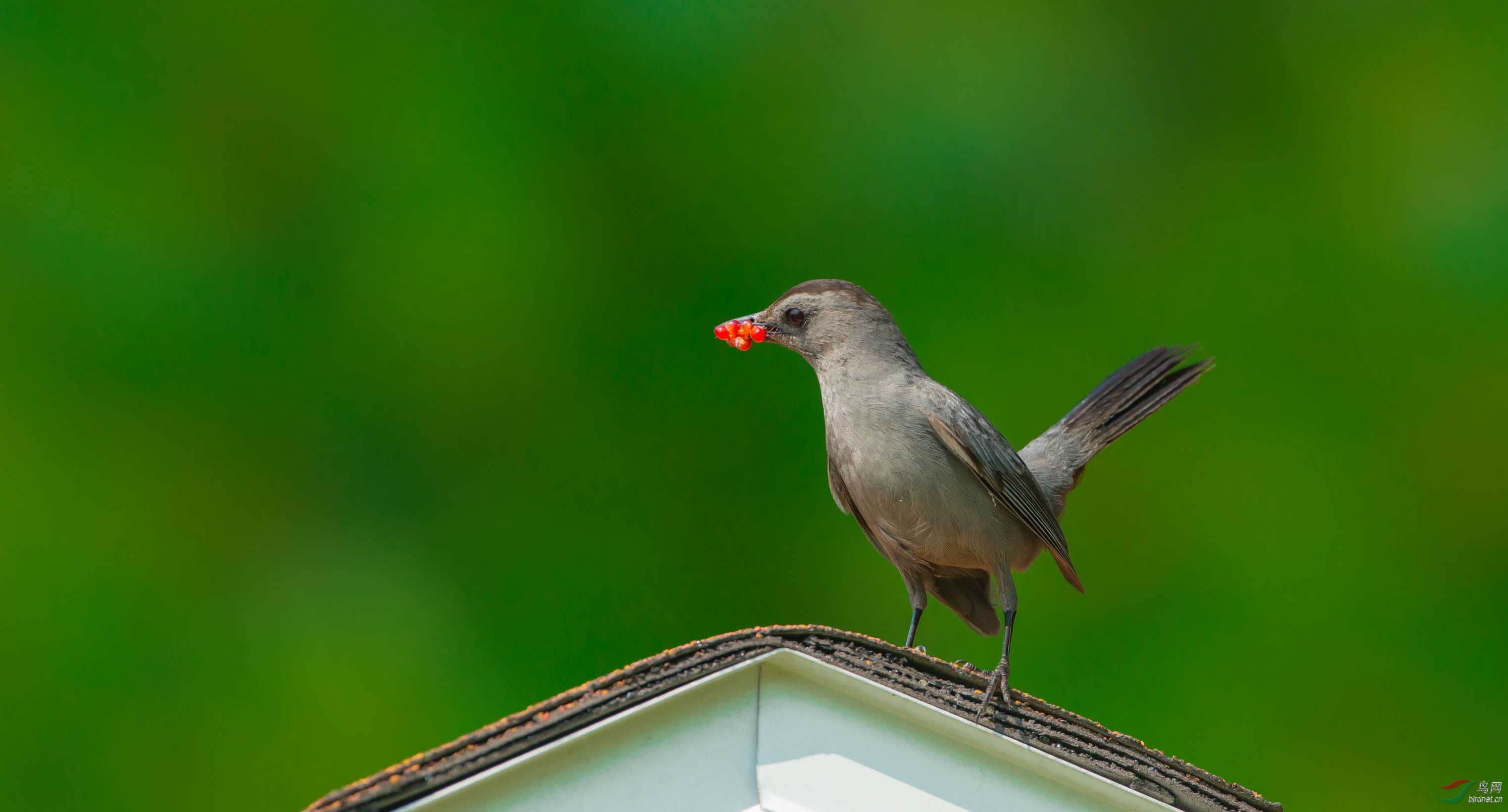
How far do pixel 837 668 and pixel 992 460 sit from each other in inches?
35.7

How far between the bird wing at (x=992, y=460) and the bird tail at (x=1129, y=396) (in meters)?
0.66

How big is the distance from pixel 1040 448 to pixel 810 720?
5.37ft

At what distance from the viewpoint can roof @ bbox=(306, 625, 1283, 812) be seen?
4.91 feet

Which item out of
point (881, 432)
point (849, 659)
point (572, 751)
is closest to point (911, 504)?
point (881, 432)

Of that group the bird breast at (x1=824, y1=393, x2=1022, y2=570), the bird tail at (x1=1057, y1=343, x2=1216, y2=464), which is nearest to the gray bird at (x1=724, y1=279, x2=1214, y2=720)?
the bird breast at (x1=824, y1=393, x2=1022, y2=570)

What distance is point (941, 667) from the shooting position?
A: 193 centimetres

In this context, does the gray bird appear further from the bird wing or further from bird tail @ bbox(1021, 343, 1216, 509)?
bird tail @ bbox(1021, 343, 1216, 509)

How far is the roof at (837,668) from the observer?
1497 millimetres

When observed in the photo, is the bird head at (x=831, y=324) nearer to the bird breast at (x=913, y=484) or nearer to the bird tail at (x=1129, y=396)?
the bird breast at (x=913, y=484)

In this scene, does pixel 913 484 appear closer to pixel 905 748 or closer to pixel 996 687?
pixel 996 687

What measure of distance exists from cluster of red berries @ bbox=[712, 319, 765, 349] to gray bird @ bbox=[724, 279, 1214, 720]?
0.07ft

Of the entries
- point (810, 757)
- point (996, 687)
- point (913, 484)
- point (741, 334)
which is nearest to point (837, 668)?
point (810, 757)

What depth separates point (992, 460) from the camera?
250cm

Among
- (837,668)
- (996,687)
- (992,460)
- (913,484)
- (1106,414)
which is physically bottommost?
(837,668)
